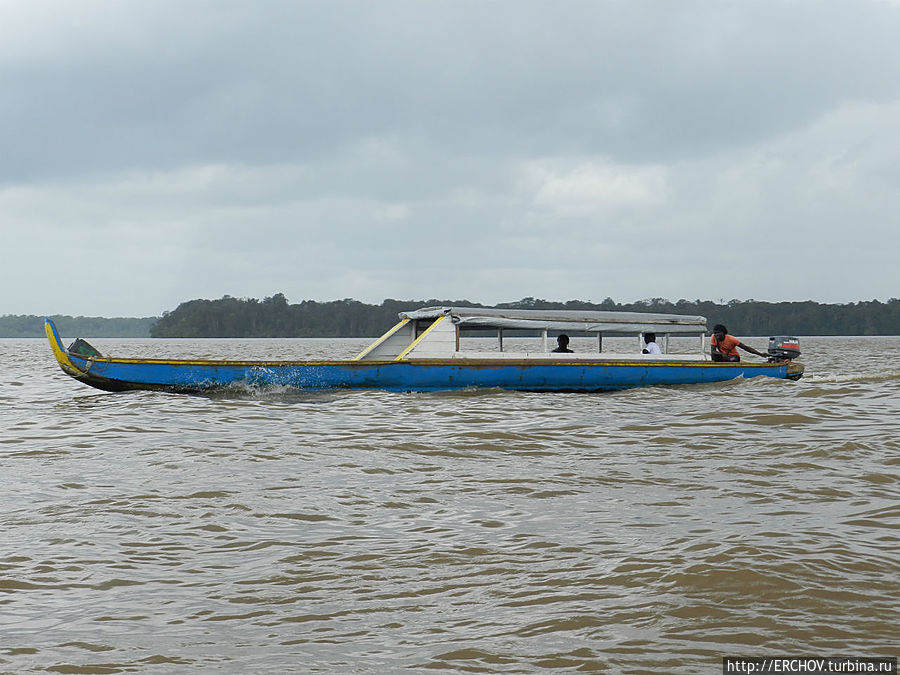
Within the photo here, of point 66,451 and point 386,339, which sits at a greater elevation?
point 386,339

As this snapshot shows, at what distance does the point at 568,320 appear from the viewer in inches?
727

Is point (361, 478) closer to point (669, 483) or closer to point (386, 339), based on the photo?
point (669, 483)

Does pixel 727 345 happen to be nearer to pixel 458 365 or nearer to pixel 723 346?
pixel 723 346

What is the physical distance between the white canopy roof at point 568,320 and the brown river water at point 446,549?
659 centimetres

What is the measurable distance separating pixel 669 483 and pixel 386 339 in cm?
1177

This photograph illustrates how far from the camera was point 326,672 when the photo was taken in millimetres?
3619

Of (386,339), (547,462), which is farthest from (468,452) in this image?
(386,339)

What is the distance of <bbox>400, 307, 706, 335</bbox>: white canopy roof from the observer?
17.7 m

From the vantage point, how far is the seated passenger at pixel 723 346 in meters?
19.5

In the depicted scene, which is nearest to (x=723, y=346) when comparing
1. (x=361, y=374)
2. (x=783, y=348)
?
(x=783, y=348)

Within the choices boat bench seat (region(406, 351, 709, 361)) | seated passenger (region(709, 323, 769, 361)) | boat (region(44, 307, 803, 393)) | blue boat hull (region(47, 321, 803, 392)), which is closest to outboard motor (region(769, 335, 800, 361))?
boat (region(44, 307, 803, 393))

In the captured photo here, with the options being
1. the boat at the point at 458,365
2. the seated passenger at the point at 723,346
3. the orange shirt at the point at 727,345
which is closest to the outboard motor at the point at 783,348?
the boat at the point at 458,365

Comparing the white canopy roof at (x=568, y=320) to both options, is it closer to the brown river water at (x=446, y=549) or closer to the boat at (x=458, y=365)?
the boat at (x=458, y=365)

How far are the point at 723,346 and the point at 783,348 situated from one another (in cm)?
157
